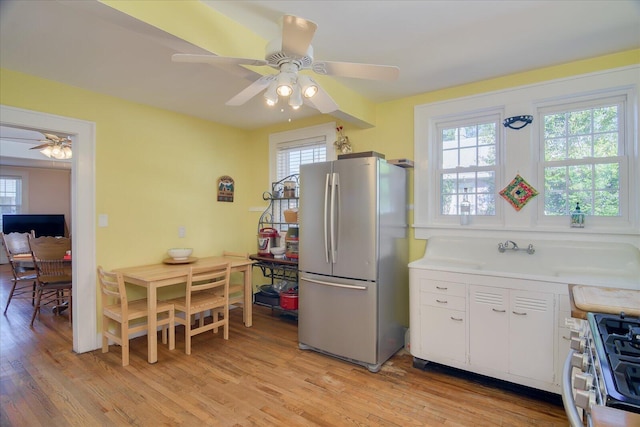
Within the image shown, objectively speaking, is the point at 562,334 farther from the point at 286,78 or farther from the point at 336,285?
the point at 286,78

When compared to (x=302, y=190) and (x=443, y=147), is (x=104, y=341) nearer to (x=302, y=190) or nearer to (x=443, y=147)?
(x=302, y=190)

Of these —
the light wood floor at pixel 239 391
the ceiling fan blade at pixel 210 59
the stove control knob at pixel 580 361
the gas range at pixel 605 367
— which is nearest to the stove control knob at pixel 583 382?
the gas range at pixel 605 367

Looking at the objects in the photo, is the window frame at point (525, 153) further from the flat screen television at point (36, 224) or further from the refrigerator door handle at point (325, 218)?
the flat screen television at point (36, 224)

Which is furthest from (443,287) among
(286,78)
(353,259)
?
(286,78)

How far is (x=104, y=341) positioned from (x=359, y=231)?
2620mm

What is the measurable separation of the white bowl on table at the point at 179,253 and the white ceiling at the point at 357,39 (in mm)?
1680

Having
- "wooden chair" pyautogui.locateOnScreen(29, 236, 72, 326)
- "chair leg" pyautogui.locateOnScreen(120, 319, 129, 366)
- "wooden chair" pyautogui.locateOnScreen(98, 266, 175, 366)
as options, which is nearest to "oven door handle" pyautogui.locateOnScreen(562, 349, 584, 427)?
"wooden chair" pyautogui.locateOnScreen(98, 266, 175, 366)

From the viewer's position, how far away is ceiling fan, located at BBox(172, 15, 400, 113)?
148 cm

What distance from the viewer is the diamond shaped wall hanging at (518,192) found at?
2.72 m

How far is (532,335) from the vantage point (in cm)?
Answer: 227

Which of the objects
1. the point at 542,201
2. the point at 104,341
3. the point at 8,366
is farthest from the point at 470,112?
the point at 8,366

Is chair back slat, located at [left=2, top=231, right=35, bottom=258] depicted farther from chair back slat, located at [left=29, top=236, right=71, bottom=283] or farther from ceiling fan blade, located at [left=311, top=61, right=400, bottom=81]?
ceiling fan blade, located at [left=311, top=61, right=400, bottom=81]

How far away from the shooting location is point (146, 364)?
9.20ft

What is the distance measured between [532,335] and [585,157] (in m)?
1.51
